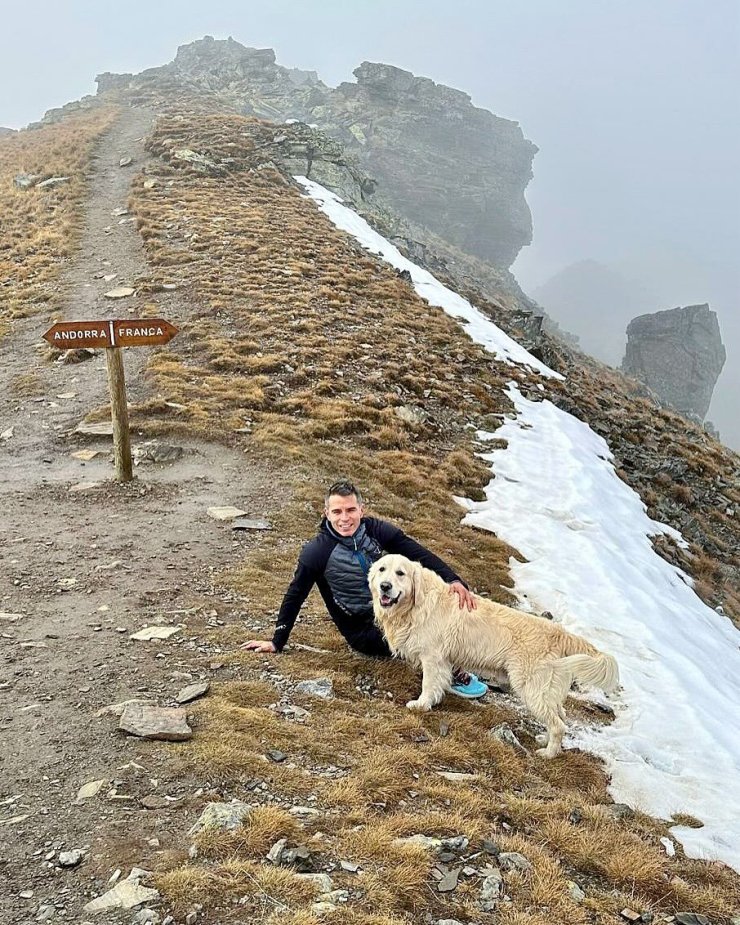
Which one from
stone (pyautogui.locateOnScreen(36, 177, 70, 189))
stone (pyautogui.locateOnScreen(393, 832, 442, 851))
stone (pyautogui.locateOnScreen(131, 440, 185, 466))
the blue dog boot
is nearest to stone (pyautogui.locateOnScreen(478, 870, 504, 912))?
stone (pyautogui.locateOnScreen(393, 832, 442, 851))

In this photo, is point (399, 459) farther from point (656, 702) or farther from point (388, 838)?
point (388, 838)

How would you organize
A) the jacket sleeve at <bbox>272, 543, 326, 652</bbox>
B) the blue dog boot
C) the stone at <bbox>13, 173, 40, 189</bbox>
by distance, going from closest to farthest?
1. the jacket sleeve at <bbox>272, 543, 326, 652</bbox>
2. the blue dog boot
3. the stone at <bbox>13, 173, 40, 189</bbox>

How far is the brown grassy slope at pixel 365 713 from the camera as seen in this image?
376cm

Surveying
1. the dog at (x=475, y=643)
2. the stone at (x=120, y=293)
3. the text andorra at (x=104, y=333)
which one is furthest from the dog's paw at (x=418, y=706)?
the stone at (x=120, y=293)

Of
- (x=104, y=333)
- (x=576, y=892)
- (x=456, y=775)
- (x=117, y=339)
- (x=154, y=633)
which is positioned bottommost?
(x=576, y=892)

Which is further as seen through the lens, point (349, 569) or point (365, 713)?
point (349, 569)

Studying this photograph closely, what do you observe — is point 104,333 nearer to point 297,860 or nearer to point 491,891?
point 297,860

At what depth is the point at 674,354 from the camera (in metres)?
102

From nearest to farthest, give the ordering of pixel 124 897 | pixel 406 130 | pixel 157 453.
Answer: pixel 124 897 < pixel 157 453 < pixel 406 130

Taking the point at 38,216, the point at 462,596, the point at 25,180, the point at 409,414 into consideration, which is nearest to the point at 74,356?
the point at 409,414

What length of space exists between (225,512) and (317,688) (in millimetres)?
4750

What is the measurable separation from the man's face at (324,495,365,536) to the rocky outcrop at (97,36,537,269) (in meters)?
89.2

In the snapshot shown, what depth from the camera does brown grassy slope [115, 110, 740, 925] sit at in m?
3.76

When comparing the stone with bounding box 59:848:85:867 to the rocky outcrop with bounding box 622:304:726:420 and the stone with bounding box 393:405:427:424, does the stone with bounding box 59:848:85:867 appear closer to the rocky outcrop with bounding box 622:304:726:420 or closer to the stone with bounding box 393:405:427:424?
the stone with bounding box 393:405:427:424
